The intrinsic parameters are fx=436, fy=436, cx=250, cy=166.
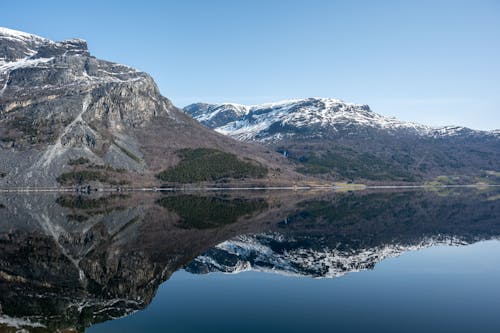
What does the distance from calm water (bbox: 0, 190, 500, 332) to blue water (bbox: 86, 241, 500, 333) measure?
0.11m

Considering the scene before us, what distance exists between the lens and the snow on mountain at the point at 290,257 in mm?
48719

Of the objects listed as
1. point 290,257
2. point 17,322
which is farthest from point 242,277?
point 17,322

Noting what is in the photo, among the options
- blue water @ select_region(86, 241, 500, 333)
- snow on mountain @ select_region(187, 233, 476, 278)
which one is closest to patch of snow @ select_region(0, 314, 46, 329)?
blue water @ select_region(86, 241, 500, 333)

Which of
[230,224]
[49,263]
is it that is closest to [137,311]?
[49,263]

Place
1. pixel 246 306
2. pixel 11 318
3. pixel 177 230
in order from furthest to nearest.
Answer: pixel 177 230 < pixel 246 306 < pixel 11 318

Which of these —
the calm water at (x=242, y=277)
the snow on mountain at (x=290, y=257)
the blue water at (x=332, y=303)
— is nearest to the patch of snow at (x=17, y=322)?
the calm water at (x=242, y=277)

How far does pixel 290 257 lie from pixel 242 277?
11.9 m

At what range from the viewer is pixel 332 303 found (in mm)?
35500

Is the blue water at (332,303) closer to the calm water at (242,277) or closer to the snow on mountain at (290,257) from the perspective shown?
the calm water at (242,277)

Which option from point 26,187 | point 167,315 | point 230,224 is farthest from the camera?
point 26,187

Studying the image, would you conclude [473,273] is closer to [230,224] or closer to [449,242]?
[449,242]

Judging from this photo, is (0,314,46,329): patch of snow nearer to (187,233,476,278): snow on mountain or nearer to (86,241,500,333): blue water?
(86,241,500,333): blue water

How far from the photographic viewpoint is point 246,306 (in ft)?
113

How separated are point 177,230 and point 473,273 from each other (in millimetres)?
45126
